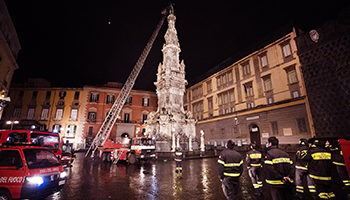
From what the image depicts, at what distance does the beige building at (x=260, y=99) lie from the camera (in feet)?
67.9

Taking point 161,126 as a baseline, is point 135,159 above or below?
below

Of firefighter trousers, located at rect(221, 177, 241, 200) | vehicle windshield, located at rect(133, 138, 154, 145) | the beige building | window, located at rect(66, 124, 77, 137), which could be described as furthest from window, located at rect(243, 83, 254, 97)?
window, located at rect(66, 124, 77, 137)

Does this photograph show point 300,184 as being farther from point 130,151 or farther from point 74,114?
point 74,114

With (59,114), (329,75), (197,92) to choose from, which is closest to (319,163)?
(329,75)

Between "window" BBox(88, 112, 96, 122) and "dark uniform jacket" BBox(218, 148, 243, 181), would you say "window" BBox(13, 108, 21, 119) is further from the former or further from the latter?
"dark uniform jacket" BBox(218, 148, 243, 181)

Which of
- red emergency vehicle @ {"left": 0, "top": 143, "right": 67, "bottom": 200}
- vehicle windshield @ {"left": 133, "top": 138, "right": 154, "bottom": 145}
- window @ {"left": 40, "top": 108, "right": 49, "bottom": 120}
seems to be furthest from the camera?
window @ {"left": 40, "top": 108, "right": 49, "bottom": 120}

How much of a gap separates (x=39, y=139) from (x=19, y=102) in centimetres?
3608

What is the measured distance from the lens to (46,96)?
33500 millimetres

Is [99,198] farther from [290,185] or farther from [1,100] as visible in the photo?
[1,100]

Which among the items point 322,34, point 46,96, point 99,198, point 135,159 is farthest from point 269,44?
point 46,96

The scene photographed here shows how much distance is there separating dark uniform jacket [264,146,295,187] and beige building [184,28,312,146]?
20682mm

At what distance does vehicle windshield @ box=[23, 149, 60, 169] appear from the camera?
4.64 m

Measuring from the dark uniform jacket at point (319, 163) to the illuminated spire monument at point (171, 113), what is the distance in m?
12.9

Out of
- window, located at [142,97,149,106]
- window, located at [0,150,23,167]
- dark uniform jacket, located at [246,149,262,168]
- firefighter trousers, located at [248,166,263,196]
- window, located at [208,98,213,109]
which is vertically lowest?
firefighter trousers, located at [248,166,263,196]
